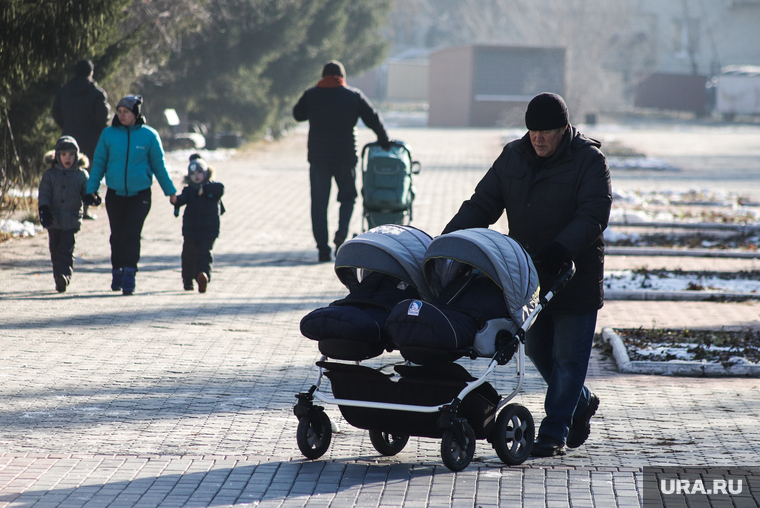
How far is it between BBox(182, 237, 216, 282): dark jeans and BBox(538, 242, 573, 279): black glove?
5.20 meters

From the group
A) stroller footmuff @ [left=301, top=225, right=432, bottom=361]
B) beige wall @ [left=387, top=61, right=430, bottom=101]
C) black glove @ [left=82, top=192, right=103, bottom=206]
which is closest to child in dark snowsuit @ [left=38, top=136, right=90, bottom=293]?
black glove @ [left=82, top=192, right=103, bottom=206]

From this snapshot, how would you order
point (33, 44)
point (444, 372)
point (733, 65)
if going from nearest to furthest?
point (444, 372) → point (33, 44) → point (733, 65)

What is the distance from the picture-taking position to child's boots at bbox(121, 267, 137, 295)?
8898mm

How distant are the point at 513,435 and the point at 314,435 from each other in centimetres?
100

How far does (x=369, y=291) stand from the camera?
4.76 meters

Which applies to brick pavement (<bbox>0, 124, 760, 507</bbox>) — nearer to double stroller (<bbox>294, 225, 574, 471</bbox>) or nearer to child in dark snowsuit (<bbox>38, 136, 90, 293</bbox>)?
double stroller (<bbox>294, 225, 574, 471</bbox>)

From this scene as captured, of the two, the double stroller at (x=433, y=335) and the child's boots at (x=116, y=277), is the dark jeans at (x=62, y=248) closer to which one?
the child's boots at (x=116, y=277)

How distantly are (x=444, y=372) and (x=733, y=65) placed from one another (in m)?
77.5

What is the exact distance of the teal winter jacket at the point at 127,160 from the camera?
28.2 ft

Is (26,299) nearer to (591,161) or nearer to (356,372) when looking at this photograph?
(356,372)

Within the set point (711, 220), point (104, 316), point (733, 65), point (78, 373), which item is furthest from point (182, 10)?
point (733, 65)

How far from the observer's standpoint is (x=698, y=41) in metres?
76.4

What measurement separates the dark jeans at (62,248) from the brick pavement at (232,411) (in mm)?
282

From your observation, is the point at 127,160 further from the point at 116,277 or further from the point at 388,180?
the point at 388,180
